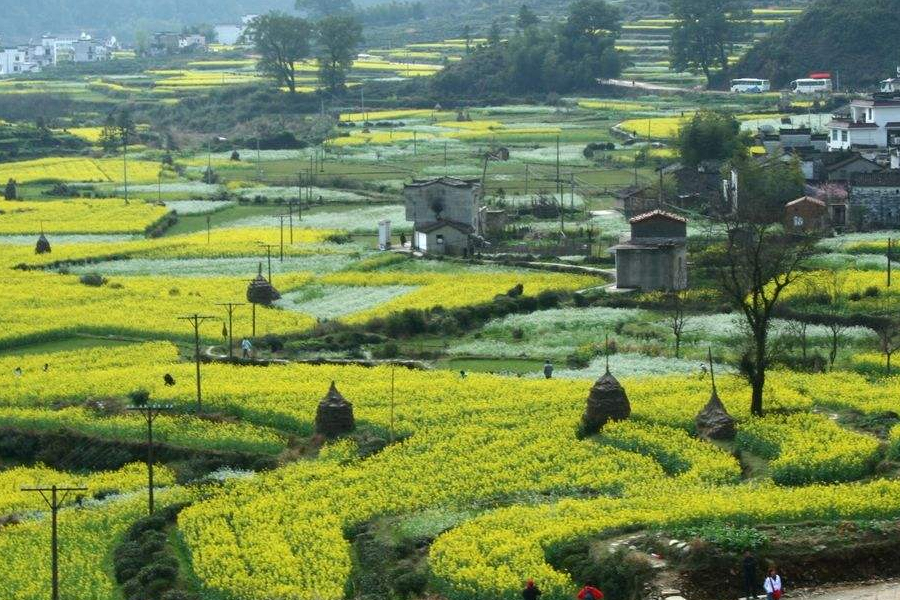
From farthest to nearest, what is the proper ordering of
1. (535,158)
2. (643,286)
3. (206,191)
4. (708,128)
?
(535,158)
(206,191)
(708,128)
(643,286)

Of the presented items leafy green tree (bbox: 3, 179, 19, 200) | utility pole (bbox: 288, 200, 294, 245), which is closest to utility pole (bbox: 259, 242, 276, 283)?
utility pole (bbox: 288, 200, 294, 245)

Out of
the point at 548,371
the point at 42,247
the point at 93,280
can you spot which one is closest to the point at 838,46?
the point at 42,247

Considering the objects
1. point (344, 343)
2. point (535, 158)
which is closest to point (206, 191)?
point (535, 158)

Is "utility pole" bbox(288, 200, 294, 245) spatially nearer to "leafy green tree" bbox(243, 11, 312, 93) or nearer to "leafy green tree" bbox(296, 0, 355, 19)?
"leafy green tree" bbox(243, 11, 312, 93)

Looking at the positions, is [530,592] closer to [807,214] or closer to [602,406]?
[602,406]

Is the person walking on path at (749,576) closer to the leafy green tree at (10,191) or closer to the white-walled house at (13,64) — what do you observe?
the leafy green tree at (10,191)

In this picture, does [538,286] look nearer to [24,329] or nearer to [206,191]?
[24,329]
